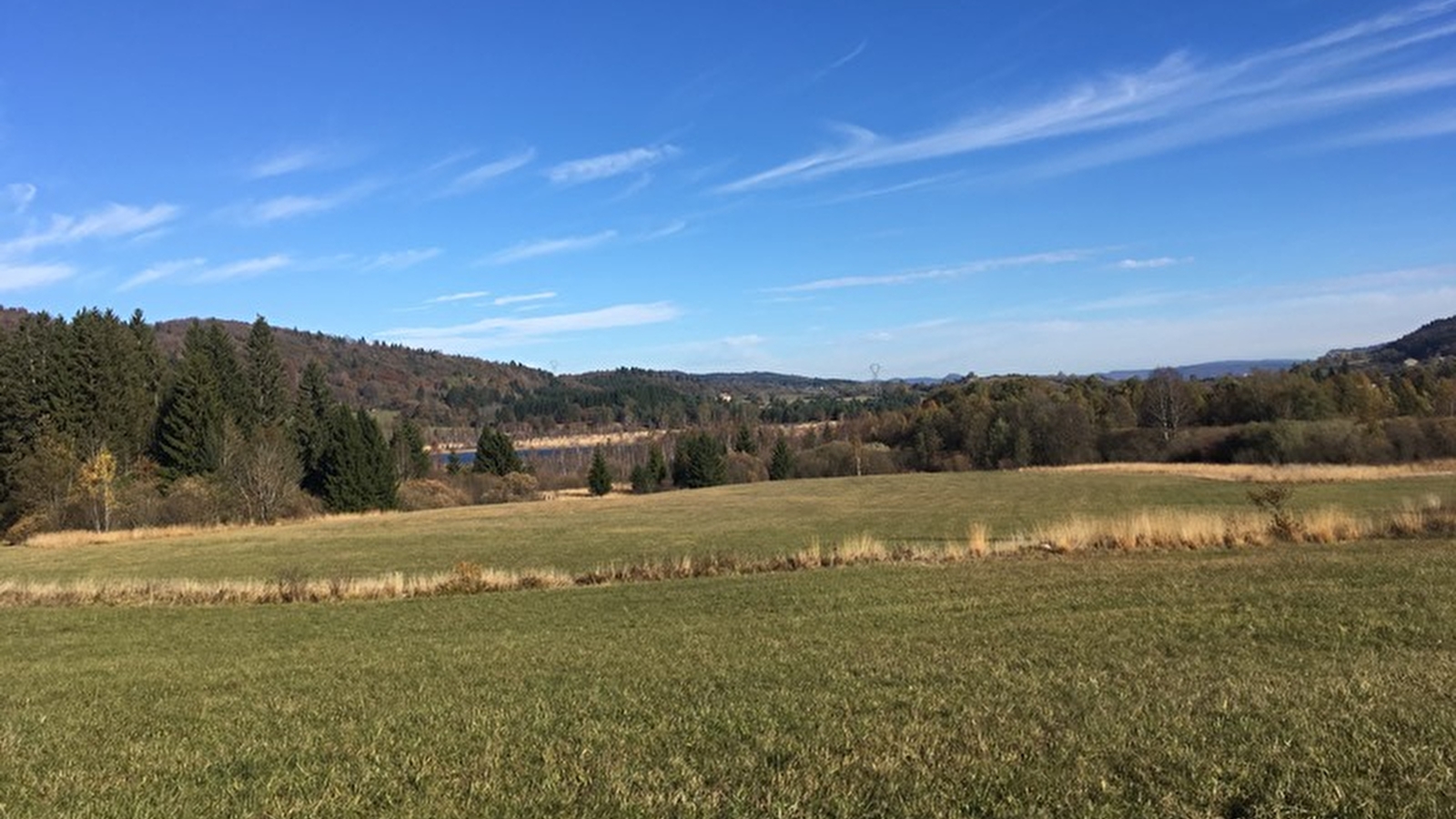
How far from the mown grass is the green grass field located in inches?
1.7

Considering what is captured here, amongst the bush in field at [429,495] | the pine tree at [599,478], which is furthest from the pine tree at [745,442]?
the bush in field at [429,495]

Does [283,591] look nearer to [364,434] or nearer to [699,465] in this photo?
[364,434]

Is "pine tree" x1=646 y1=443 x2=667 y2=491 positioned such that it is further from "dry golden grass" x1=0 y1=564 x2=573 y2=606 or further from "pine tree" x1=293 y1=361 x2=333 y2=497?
"dry golden grass" x1=0 y1=564 x2=573 y2=606

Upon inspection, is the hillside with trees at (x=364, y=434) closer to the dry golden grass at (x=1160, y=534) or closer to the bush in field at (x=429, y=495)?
the bush in field at (x=429, y=495)

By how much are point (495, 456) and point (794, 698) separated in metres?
109

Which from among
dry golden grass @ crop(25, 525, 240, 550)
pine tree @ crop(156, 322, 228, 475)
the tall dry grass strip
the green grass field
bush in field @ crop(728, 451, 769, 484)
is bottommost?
bush in field @ crop(728, 451, 769, 484)

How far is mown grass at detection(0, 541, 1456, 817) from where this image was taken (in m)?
5.31

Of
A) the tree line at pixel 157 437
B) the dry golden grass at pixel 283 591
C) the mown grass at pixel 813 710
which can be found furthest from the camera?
the tree line at pixel 157 437

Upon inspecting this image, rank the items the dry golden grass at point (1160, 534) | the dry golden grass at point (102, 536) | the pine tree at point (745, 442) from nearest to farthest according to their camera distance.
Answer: the dry golden grass at point (1160, 534) → the dry golden grass at point (102, 536) → the pine tree at point (745, 442)

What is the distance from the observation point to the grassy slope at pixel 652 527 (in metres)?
36.6

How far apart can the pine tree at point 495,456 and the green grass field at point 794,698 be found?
9118 cm

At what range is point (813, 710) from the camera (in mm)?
7801

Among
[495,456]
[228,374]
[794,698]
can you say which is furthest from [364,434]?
[794,698]

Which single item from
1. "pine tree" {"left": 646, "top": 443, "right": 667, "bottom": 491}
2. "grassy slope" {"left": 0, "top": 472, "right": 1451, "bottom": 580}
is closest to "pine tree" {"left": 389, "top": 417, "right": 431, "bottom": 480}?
"pine tree" {"left": 646, "top": 443, "right": 667, "bottom": 491}
